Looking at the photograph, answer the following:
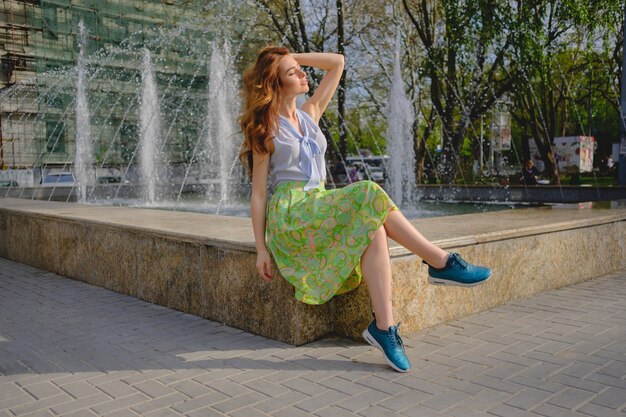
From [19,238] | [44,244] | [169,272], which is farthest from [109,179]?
[169,272]

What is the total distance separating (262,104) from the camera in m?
3.54

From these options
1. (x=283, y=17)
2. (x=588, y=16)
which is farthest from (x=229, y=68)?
(x=588, y=16)

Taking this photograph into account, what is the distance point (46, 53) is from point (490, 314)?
101ft

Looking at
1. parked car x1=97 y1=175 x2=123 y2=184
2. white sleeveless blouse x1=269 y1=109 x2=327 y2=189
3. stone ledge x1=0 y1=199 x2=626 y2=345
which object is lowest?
stone ledge x1=0 y1=199 x2=626 y2=345

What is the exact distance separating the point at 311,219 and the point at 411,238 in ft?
1.76

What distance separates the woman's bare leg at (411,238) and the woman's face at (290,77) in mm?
912

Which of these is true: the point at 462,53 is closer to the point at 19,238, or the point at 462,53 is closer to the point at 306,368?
the point at 19,238

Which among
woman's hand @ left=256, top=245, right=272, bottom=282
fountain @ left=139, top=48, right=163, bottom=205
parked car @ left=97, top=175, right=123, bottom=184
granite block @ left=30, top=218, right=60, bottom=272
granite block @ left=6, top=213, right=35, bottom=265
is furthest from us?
parked car @ left=97, top=175, right=123, bottom=184

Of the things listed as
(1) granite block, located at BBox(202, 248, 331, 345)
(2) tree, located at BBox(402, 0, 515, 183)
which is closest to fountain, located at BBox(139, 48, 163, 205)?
(2) tree, located at BBox(402, 0, 515, 183)

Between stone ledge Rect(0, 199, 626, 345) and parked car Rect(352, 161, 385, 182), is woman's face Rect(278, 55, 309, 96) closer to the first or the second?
stone ledge Rect(0, 199, 626, 345)

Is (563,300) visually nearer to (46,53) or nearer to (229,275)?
(229,275)

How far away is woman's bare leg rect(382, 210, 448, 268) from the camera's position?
3373 millimetres

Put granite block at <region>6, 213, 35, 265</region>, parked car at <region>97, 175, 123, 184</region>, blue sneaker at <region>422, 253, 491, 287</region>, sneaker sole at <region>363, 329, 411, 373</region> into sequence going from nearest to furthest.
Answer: sneaker sole at <region>363, 329, 411, 373</region> → blue sneaker at <region>422, 253, 491, 287</region> → granite block at <region>6, 213, 35, 265</region> → parked car at <region>97, 175, 123, 184</region>

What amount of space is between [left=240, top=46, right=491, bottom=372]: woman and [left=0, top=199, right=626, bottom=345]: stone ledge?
301 mm
